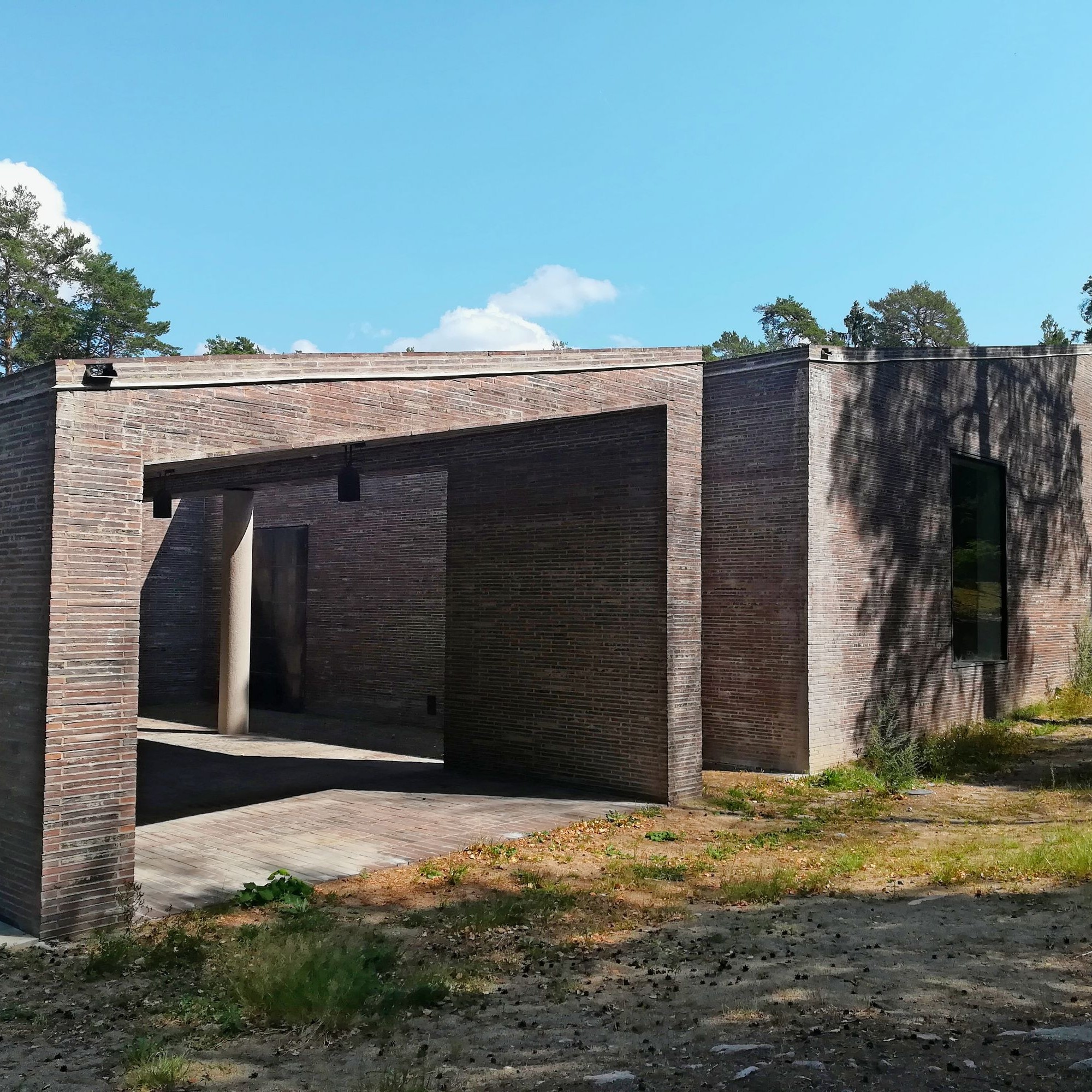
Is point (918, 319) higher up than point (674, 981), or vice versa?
point (918, 319)

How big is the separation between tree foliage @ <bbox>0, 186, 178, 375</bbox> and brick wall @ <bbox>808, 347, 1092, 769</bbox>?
A: 34.4 meters

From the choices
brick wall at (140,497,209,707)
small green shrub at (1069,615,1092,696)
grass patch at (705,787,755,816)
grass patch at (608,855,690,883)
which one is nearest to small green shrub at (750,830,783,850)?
grass patch at (705,787,755,816)

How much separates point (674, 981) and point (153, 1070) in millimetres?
2800

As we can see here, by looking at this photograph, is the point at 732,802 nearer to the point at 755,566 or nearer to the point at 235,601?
the point at 755,566

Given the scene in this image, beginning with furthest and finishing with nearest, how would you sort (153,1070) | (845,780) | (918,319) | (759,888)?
1. (918,319)
2. (845,780)
3. (759,888)
4. (153,1070)

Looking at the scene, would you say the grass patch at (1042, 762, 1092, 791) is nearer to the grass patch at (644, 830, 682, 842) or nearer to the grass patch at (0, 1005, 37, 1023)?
the grass patch at (644, 830, 682, 842)

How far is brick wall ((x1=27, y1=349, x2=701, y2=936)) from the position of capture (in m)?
6.52

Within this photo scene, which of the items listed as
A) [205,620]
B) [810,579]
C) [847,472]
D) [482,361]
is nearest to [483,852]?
[482,361]

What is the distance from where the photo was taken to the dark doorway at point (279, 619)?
2016 centimetres

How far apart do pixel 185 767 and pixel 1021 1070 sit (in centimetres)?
1133

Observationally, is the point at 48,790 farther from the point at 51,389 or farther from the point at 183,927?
the point at 51,389

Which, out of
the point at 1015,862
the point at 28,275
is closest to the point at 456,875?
the point at 1015,862

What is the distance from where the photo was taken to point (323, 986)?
526 cm

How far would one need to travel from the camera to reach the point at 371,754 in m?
14.7
